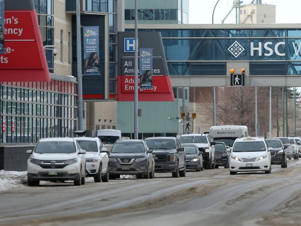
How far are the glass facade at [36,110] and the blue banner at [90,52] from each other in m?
6.47

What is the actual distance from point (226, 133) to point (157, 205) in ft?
134

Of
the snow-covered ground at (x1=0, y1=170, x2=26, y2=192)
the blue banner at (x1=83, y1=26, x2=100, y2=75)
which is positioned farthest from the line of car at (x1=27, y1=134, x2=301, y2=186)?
the blue banner at (x1=83, y1=26, x2=100, y2=75)

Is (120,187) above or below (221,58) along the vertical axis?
below

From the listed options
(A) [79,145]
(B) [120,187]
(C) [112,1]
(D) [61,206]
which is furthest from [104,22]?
(D) [61,206]

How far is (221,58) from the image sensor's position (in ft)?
250

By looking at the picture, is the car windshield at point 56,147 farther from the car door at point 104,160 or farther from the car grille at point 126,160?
the car grille at point 126,160

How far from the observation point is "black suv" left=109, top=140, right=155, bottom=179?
133 feet

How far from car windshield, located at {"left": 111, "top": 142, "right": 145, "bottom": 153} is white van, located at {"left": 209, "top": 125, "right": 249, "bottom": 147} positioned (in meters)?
22.3

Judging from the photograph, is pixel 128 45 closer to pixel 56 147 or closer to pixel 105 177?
pixel 105 177

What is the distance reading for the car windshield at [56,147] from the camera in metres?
35.3

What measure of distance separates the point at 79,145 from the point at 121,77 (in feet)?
102

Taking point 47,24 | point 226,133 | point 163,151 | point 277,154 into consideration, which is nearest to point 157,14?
point 47,24

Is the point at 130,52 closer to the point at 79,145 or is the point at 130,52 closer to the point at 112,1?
the point at 112,1

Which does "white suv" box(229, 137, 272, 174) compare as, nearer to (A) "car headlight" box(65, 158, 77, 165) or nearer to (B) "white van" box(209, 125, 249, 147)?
(A) "car headlight" box(65, 158, 77, 165)
